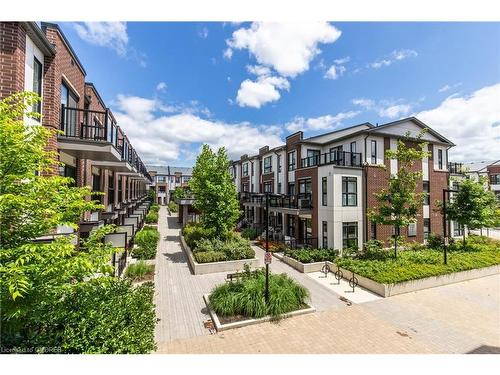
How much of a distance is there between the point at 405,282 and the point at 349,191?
272 inches

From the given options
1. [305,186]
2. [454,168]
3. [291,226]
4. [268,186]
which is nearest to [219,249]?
[291,226]

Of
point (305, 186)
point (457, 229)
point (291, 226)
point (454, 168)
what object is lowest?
point (457, 229)

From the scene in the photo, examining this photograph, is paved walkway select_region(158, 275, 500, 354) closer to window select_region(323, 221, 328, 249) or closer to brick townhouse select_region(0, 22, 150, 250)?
window select_region(323, 221, 328, 249)

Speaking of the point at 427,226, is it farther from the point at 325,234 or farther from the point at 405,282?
the point at 405,282

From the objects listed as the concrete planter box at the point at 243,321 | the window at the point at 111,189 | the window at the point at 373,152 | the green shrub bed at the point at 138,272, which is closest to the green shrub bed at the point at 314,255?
the concrete planter box at the point at 243,321

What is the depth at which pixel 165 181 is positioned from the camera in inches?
2918

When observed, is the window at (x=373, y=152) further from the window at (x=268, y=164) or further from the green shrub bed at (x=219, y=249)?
the window at (x=268, y=164)

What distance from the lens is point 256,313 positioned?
791cm

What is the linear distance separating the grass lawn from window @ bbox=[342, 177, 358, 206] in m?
4.20

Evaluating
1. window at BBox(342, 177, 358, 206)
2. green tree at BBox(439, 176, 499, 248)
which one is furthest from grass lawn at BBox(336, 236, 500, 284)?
window at BBox(342, 177, 358, 206)

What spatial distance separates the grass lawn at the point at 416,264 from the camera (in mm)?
10883

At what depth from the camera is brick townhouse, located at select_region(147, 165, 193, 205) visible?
236 feet

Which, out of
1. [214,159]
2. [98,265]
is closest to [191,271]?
[214,159]

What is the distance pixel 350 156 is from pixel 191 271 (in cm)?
1374
